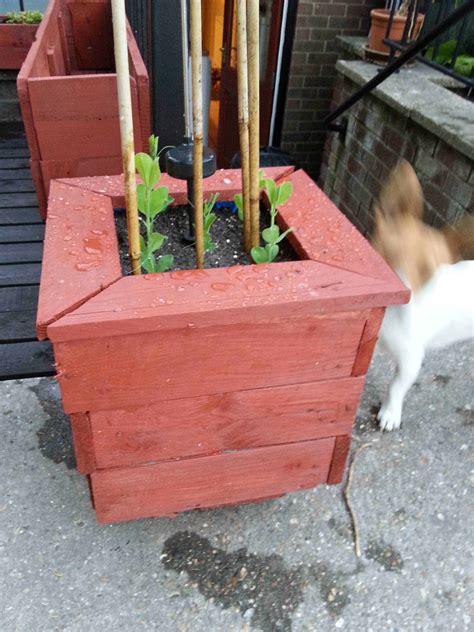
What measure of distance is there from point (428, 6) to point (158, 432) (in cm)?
373

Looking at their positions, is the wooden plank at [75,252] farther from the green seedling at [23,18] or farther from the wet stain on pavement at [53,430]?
the green seedling at [23,18]

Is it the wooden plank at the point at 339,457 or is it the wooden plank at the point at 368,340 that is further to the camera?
the wooden plank at the point at 339,457

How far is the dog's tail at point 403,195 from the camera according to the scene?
177cm

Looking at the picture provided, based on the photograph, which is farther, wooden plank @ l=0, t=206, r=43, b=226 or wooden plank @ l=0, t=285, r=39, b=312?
wooden plank @ l=0, t=206, r=43, b=226

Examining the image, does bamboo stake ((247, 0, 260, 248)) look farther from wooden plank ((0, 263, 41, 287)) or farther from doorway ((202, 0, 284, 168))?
doorway ((202, 0, 284, 168))

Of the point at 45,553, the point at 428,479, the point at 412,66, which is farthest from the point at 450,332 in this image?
the point at 412,66

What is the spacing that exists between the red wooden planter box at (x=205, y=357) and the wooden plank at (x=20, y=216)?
5.07ft

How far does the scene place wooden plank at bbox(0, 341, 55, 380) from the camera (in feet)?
7.18

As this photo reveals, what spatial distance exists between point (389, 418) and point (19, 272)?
1.82m

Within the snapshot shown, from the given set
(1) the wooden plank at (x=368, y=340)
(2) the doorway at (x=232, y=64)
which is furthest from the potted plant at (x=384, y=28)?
(1) the wooden plank at (x=368, y=340)

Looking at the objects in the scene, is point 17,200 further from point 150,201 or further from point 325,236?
point 325,236

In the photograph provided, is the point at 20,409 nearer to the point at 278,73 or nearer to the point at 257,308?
the point at 257,308

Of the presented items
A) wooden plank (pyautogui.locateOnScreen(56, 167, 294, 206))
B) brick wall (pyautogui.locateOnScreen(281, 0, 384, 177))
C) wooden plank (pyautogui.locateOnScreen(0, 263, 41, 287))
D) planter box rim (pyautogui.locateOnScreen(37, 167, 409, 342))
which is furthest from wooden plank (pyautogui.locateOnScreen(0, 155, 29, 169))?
planter box rim (pyautogui.locateOnScreen(37, 167, 409, 342))

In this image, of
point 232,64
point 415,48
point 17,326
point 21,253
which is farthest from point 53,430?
point 232,64
